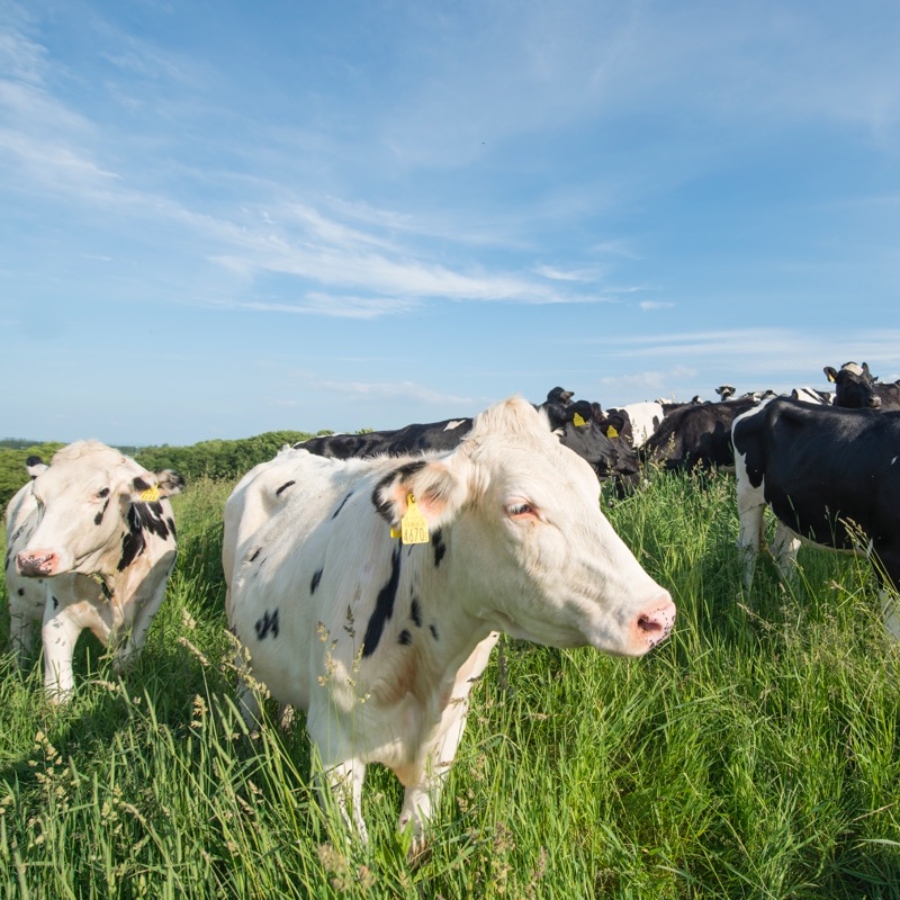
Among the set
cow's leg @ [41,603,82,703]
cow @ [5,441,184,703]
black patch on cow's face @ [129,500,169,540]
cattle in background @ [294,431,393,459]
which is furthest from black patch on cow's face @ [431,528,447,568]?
cattle in background @ [294,431,393,459]

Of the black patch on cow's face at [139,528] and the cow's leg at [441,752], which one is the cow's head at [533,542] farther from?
the black patch on cow's face at [139,528]

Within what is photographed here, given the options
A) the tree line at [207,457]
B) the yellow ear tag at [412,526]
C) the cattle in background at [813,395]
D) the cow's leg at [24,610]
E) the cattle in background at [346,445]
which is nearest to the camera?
the yellow ear tag at [412,526]

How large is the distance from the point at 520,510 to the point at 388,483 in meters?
0.45

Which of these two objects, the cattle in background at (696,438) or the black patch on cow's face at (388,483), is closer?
the black patch on cow's face at (388,483)

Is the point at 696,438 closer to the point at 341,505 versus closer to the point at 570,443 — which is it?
the point at 570,443

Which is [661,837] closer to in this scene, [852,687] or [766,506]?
[852,687]

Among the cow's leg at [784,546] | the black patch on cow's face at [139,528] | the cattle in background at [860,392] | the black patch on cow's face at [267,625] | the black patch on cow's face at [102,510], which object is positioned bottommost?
the cow's leg at [784,546]

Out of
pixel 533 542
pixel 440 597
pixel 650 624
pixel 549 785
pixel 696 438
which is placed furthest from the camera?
pixel 696 438

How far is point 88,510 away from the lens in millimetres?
4652

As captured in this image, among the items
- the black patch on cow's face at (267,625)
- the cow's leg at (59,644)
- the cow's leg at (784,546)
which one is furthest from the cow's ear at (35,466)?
the cow's leg at (784,546)

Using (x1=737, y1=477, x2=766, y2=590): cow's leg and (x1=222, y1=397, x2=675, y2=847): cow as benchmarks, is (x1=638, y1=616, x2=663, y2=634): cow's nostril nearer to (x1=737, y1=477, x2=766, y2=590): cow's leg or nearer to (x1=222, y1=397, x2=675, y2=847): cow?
(x1=222, y1=397, x2=675, y2=847): cow

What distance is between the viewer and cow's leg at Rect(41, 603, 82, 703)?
4.35m

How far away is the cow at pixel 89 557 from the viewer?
4.44 metres

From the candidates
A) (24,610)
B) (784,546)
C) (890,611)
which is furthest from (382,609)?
(784,546)
